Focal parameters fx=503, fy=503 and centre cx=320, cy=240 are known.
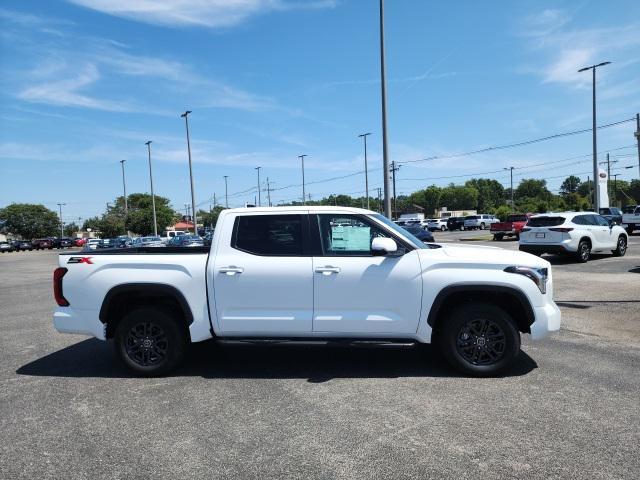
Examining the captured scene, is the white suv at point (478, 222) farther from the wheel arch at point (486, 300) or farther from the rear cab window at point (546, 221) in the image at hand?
the wheel arch at point (486, 300)

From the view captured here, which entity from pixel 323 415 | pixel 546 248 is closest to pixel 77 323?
pixel 323 415

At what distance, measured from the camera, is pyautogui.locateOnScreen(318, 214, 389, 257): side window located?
211 inches

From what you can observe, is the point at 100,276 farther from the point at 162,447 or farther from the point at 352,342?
the point at 352,342

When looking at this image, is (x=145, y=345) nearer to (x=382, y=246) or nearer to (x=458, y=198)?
(x=382, y=246)

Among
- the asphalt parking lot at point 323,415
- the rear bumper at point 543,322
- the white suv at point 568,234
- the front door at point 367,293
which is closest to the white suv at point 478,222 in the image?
the white suv at point 568,234

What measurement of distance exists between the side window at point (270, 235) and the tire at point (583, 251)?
43.9 feet

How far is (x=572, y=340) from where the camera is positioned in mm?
6805

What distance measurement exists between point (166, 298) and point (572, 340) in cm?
531

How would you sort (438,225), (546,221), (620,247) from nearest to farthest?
1. (546,221)
2. (620,247)
3. (438,225)

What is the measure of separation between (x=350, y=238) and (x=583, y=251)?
13282 millimetres

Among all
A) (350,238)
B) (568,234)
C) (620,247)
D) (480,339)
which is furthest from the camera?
(620,247)

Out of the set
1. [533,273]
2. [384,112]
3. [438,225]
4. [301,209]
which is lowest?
[438,225]

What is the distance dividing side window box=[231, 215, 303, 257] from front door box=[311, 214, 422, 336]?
1.12ft

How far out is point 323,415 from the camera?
4.30m
